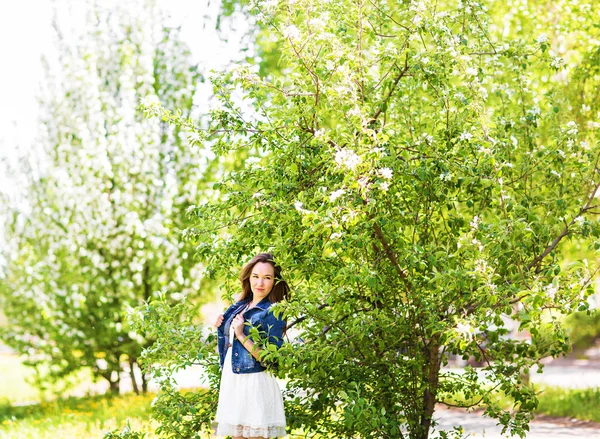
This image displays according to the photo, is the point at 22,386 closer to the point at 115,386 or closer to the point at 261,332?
the point at 115,386

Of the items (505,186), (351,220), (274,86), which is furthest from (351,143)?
(505,186)

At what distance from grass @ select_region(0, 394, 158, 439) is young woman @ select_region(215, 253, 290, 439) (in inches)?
117

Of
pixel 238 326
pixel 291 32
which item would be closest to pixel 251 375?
pixel 238 326

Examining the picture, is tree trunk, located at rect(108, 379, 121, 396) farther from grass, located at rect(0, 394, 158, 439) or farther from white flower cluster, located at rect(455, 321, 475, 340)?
white flower cluster, located at rect(455, 321, 475, 340)

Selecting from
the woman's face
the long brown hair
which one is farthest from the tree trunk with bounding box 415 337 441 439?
the woman's face

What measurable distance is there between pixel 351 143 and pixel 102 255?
7.70 meters

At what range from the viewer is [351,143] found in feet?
14.6

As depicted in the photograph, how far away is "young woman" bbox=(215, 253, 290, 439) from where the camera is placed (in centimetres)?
473

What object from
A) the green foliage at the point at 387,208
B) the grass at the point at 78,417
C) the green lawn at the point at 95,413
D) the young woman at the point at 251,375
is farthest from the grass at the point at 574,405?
the young woman at the point at 251,375

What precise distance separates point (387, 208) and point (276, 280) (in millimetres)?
875

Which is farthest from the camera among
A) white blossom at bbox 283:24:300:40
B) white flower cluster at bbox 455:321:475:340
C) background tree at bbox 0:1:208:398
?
background tree at bbox 0:1:208:398

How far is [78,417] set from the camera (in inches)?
377

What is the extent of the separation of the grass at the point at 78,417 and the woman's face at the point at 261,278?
10.2ft

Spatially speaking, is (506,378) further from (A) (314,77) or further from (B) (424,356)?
(A) (314,77)
